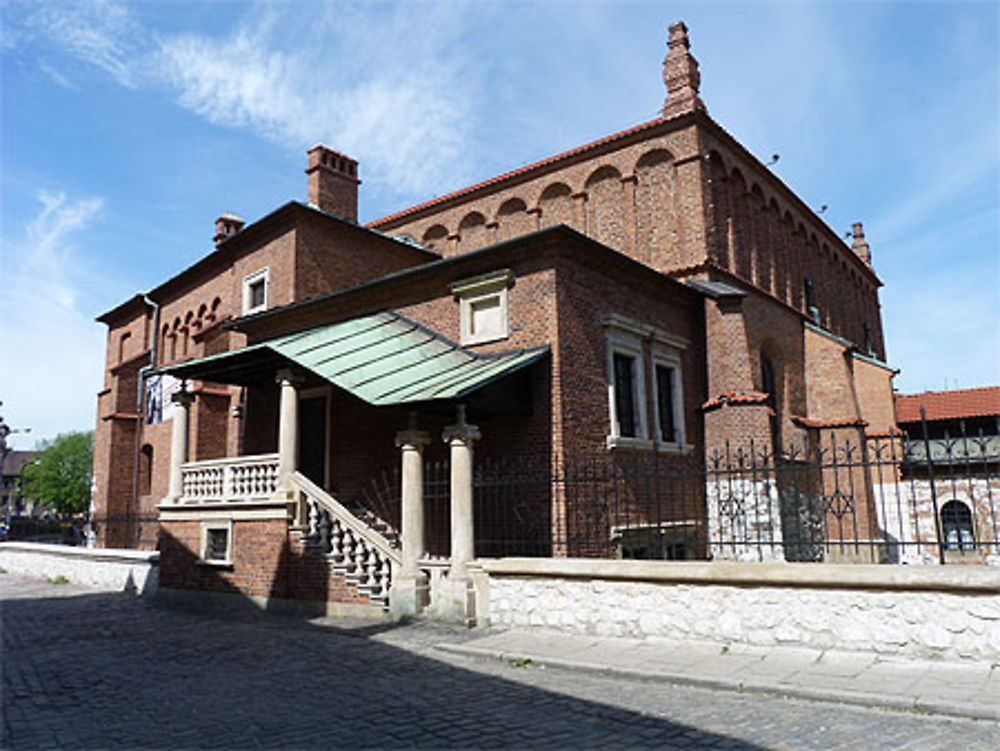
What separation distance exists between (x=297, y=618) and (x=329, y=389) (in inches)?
210

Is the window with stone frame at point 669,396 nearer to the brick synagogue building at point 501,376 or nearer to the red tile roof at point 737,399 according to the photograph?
the brick synagogue building at point 501,376

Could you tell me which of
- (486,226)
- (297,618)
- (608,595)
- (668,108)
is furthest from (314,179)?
(608,595)

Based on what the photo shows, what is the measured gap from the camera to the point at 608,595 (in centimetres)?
891

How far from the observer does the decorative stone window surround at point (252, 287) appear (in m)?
19.8

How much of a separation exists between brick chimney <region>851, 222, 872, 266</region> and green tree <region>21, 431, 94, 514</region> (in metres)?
59.5

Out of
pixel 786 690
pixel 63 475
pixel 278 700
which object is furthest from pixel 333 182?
pixel 63 475

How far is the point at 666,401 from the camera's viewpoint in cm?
1576

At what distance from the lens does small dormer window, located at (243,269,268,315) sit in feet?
65.7

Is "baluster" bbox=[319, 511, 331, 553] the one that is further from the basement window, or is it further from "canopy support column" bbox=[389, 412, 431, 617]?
the basement window

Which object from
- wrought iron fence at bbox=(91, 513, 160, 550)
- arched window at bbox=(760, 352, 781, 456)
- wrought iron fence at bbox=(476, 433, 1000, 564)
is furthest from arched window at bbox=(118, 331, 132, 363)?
arched window at bbox=(760, 352, 781, 456)

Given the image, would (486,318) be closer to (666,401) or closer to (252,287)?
(666,401)

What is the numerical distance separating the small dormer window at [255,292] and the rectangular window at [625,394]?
10.2 metres

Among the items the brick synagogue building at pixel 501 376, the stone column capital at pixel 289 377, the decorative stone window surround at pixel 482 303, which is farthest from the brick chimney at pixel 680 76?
the stone column capital at pixel 289 377

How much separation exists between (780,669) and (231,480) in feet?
32.8
